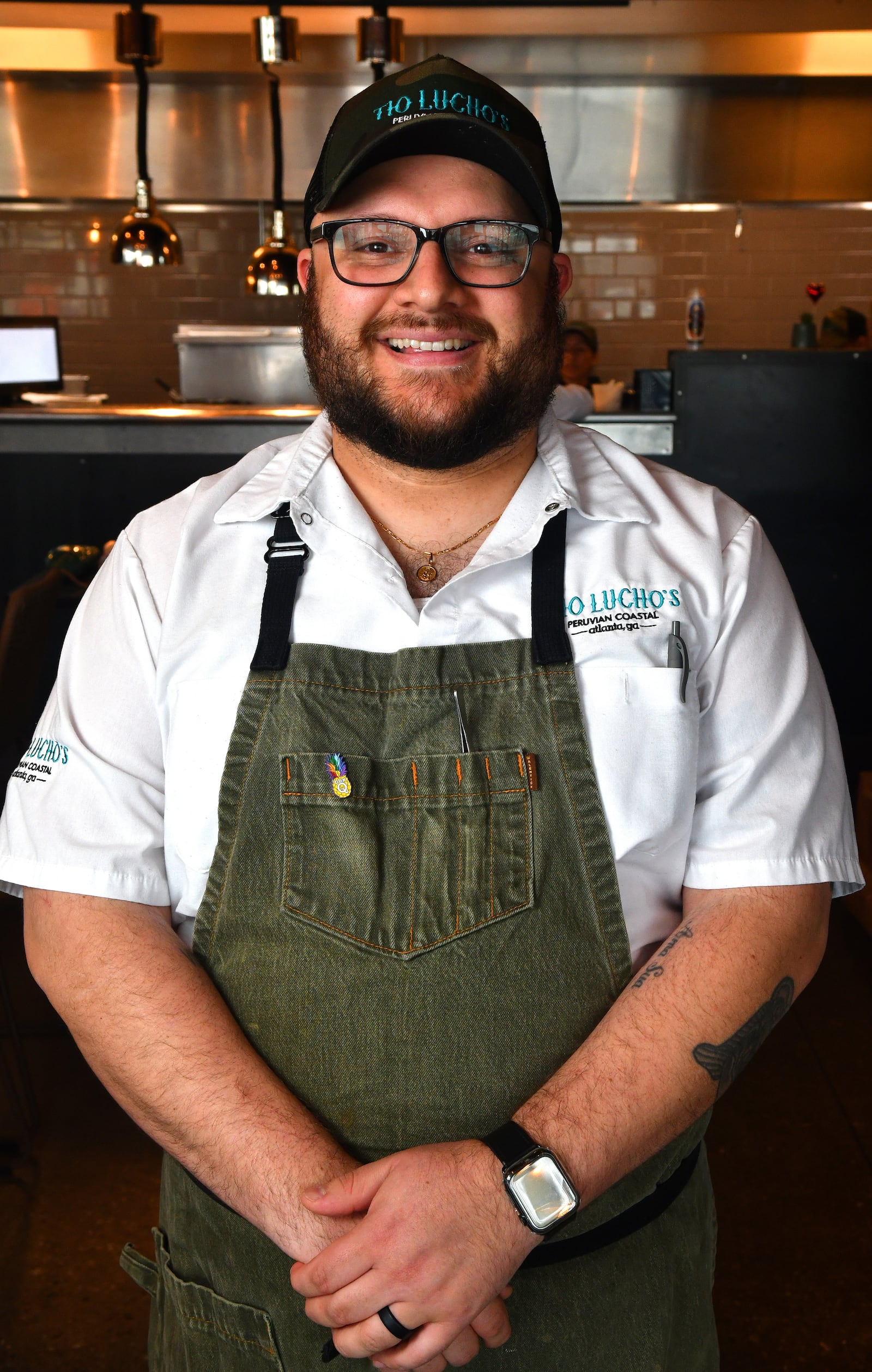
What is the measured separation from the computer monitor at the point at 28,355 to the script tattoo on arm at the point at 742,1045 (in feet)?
15.5

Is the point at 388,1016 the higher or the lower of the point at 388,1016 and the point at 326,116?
the lower

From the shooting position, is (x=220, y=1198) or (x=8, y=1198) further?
(x=8, y=1198)

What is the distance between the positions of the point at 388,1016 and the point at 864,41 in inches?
232

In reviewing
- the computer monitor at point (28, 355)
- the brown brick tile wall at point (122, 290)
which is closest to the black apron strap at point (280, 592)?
the computer monitor at point (28, 355)

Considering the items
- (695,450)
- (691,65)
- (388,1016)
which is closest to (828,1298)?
(388,1016)

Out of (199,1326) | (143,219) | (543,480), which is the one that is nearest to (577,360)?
(143,219)

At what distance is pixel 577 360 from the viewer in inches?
219

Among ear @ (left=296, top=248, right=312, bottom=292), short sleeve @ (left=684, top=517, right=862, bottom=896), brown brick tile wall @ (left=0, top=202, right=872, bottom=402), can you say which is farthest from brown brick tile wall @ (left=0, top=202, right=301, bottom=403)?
short sleeve @ (left=684, top=517, right=862, bottom=896)

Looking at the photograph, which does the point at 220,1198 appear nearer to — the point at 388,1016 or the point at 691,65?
the point at 388,1016

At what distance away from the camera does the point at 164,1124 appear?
3.62 ft

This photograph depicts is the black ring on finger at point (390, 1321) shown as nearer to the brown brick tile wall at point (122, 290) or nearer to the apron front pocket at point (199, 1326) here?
the apron front pocket at point (199, 1326)

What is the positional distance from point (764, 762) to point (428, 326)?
21.1 inches

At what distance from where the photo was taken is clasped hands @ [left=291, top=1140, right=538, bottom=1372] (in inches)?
38.0

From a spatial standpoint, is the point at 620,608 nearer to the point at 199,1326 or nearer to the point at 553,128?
the point at 199,1326
